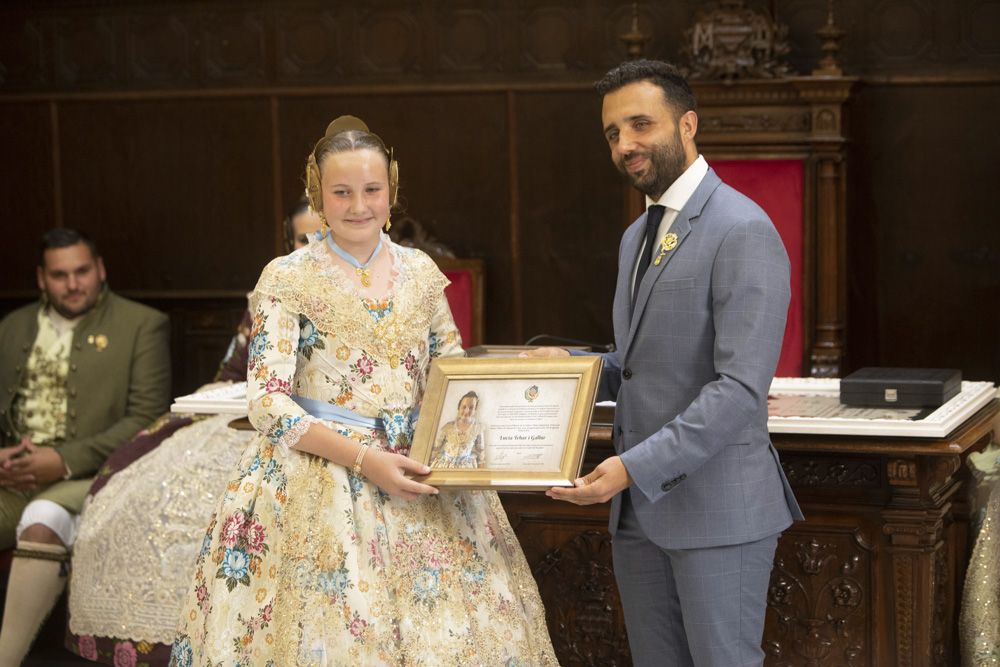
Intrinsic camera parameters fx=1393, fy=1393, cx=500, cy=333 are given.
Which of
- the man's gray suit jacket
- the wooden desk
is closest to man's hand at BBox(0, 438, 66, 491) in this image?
the wooden desk

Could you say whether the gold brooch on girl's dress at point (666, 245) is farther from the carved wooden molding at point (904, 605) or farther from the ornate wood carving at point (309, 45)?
the ornate wood carving at point (309, 45)

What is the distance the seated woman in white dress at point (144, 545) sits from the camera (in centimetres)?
418

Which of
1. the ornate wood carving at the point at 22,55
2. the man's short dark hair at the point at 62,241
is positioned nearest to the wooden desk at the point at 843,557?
the man's short dark hair at the point at 62,241

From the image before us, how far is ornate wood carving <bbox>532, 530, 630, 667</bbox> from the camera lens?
3.55 m

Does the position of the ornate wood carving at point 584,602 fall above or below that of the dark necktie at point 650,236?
below

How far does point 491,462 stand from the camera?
2598 mm

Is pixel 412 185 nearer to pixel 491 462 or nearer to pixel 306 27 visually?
pixel 306 27

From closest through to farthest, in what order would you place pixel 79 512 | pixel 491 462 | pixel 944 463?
pixel 491 462 → pixel 944 463 → pixel 79 512

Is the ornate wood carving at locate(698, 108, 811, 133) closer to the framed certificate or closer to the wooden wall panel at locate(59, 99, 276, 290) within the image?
the wooden wall panel at locate(59, 99, 276, 290)

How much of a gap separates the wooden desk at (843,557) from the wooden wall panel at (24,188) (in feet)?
11.3

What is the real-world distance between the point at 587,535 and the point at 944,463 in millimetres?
910

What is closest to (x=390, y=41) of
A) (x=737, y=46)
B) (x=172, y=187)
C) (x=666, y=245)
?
(x=172, y=187)

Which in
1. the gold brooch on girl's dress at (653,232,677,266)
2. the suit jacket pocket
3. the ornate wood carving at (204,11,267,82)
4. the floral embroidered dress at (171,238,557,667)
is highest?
the ornate wood carving at (204,11,267,82)

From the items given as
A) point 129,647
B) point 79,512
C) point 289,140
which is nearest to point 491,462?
point 129,647
